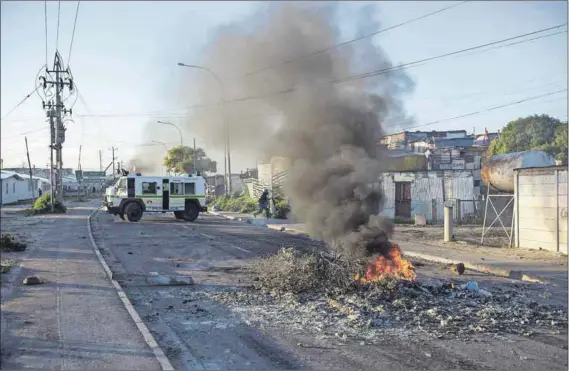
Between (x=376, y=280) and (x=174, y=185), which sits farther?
(x=174, y=185)

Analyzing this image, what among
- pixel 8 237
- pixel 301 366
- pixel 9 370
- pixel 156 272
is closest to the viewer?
pixel 9 370

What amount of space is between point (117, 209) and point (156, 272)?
47.8 ft

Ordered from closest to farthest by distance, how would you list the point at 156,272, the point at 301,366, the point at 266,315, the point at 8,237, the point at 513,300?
the point at 301,366, the point at 266,315, the point at 513,300, the point at 156,272, the point at 8,237

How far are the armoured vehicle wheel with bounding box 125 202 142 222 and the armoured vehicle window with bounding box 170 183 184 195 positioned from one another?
1.86 m

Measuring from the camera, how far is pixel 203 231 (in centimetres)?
2039

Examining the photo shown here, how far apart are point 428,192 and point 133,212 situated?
48.7ft

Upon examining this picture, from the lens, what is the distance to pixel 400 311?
7.26 meters

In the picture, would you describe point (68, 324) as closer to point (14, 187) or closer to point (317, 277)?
point (317, 277)

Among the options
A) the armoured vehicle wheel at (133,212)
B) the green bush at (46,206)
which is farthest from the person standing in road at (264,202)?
the green bush at (46,206)

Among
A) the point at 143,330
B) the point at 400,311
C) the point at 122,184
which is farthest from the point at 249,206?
the point at 143,330

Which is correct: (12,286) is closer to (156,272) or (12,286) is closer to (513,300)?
(156,272)

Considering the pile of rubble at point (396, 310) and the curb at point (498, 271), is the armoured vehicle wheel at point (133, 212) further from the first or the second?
the pile of rubble at point (396, 310)

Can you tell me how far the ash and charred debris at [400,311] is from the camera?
21.2 ft

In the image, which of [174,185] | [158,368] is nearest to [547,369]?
[158,368]
